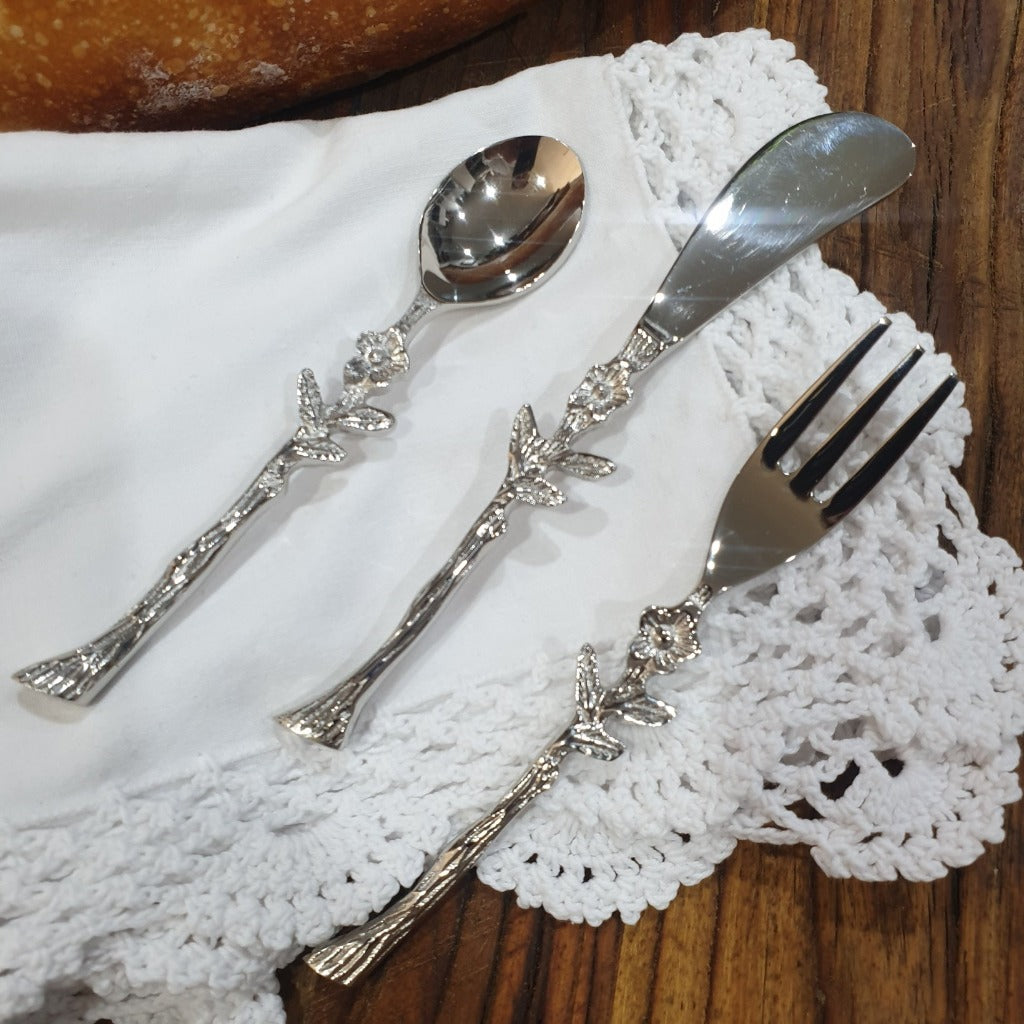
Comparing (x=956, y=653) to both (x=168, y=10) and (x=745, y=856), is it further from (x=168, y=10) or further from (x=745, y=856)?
(x=168, y=10)

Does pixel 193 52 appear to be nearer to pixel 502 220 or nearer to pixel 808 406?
pixel 502 220

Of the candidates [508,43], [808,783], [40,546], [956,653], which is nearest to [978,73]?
[508,43]

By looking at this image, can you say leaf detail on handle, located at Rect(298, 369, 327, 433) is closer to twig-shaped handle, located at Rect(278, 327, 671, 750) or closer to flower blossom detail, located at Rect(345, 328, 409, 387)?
flower blossom detail, located at Rect(345, 328, 409, 387)

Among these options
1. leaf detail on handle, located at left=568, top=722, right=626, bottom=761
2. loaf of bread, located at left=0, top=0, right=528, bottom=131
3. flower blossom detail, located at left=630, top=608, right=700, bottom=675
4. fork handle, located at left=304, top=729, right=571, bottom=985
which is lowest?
fork handle, located at left=304, top=729, right=571, bottom=985

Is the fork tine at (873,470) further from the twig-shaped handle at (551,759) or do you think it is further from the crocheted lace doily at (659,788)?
the twig-shaped handle at (551,759)

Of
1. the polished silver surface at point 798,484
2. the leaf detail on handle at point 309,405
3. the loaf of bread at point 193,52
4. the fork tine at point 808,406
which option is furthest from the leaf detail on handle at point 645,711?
the loaf of bread at point 193,52

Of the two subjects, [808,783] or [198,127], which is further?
[198,127]

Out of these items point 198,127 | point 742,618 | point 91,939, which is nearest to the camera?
point 91,939

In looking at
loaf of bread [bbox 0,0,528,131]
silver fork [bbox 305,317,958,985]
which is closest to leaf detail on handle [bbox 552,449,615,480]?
silver fork [bbox 305,317,958,985]

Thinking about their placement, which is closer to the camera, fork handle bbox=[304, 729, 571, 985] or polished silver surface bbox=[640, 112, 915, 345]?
fork handle bbox=[304, 729, 571, 985]
